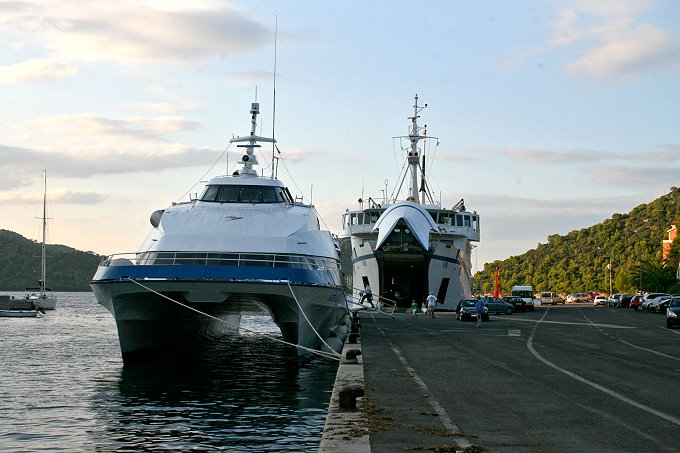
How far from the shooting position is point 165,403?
59.6 ft

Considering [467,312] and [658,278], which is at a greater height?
[658,278]

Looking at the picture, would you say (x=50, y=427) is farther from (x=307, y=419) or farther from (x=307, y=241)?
(x=307, y=241)

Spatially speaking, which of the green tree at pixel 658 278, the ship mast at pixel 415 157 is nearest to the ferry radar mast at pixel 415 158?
the ship mast at pixel 415 157

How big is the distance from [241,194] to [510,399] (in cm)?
1715

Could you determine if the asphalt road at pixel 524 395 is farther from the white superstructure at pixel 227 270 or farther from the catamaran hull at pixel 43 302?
the catamaran hull at pixel 43 302

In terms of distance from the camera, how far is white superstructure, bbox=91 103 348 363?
22.9 m

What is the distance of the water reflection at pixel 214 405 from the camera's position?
546 inches

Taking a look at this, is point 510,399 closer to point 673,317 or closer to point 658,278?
point 673,317

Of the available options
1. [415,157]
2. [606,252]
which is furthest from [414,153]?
[606,252]

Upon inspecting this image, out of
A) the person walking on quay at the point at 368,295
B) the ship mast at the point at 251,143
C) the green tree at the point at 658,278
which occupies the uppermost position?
the ship mast at the point at 251,143

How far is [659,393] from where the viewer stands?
14.5 meters

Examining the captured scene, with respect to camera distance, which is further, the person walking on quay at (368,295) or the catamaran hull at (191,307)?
the person walking on quay at (368,295)

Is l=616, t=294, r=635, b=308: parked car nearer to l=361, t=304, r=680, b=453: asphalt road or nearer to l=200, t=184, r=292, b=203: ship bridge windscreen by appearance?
l=361, t=304, r=680, b=453: asphalt road

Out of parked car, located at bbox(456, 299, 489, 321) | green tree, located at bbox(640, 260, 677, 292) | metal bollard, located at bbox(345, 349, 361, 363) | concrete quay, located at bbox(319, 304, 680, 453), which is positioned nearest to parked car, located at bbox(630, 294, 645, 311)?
green tree, located at bbox(640, 260, 677, 292)
